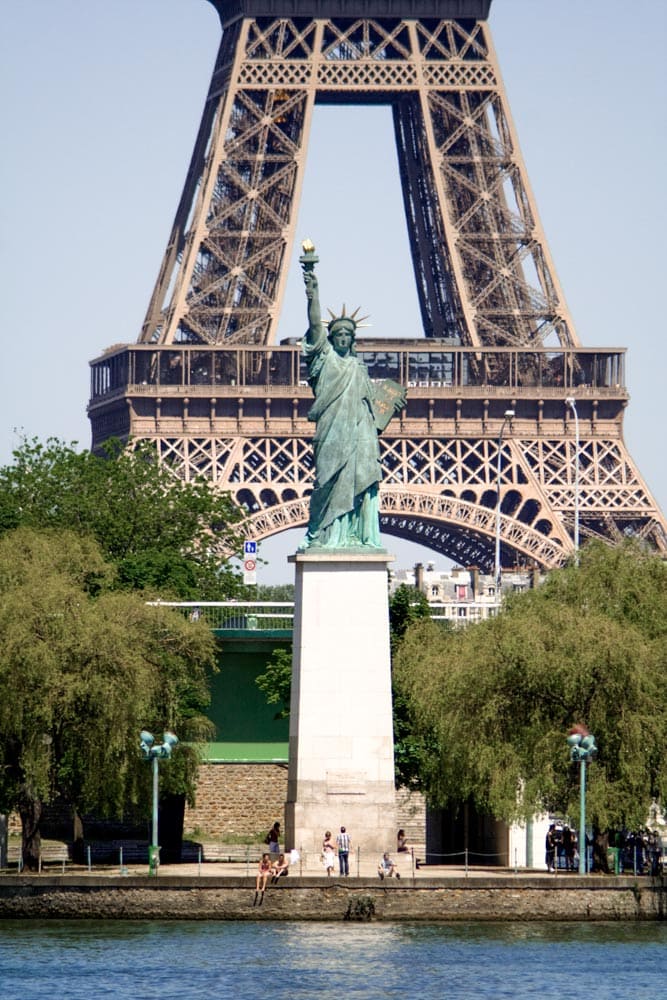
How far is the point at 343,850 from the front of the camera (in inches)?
2259

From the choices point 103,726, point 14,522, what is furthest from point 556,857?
point 14,522

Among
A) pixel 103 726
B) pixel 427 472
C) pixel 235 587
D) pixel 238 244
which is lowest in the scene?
pixel 103 726

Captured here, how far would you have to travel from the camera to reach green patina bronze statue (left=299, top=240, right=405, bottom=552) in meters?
59.9

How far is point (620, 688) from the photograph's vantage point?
5994 cm

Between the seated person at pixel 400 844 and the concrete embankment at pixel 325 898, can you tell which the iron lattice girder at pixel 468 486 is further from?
the concrete embankment at pixel 325 898

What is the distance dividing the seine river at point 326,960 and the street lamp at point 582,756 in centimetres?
201

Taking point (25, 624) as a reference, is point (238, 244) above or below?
above

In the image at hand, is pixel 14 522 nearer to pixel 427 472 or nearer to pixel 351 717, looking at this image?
pixel 351 717

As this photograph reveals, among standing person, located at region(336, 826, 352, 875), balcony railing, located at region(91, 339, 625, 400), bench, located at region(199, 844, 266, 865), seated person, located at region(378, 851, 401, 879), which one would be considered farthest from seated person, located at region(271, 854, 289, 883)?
balcony railing, located at region(91, 339, 625, 400)

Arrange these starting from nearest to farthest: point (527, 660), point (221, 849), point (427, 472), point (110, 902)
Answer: point (110, 902), point (527, 660), point (221, 849), point (427, 472)

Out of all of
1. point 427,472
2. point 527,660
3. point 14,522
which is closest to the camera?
point 527,660

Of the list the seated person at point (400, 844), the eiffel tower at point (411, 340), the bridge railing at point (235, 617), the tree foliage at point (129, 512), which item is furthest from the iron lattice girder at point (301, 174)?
the seated person at point (400, 844)

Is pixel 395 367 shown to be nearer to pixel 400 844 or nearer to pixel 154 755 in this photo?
pixel 400 844

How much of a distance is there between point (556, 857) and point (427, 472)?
185 feet
